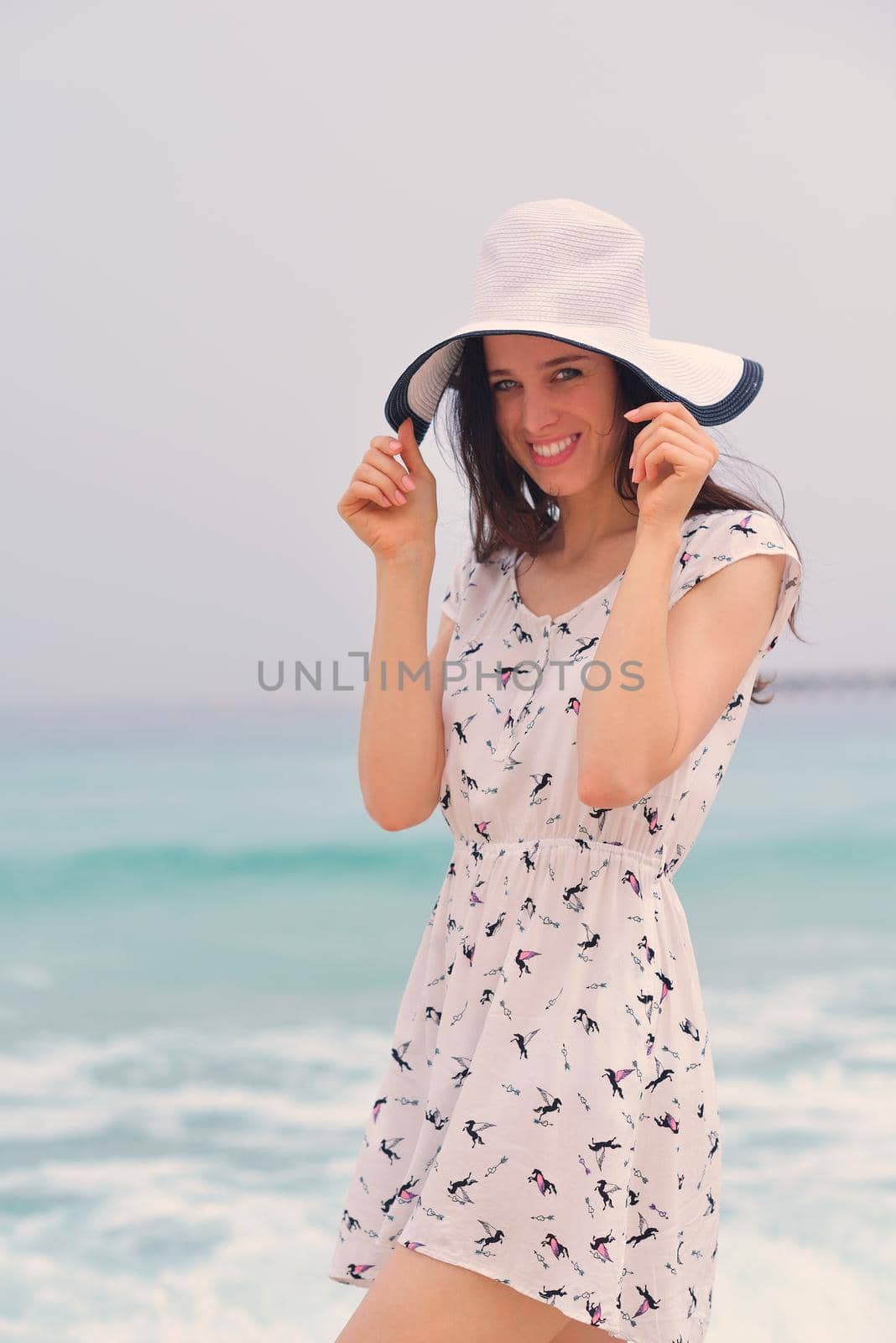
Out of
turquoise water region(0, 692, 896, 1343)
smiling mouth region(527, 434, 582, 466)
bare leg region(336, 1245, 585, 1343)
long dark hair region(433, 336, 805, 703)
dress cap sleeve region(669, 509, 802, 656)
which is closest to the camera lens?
bare leg region(336, 1245, 585, 1343)

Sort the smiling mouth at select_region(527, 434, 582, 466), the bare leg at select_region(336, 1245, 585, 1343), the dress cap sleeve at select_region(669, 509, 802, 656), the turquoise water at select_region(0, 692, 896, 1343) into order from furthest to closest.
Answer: the turquoise water at select_region(0, 692, 896, 1343) → the smiling mouth at select_region(527, 434, 582, 466) → the dress cap sleeve at select_region(669, 509, 802, 656) → the bare leg at select_region(336, 1245, 585, 1343)

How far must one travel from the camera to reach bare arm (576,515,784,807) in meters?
1.21

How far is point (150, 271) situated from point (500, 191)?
5.48 feet

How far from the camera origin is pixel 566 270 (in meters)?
1.37

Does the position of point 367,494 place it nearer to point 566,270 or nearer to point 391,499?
point 391,499

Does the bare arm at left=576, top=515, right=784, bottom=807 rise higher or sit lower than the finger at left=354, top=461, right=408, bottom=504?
lower

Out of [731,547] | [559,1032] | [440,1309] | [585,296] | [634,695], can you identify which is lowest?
[440,1309]

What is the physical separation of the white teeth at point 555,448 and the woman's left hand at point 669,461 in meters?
0.18

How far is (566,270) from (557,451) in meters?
0.18

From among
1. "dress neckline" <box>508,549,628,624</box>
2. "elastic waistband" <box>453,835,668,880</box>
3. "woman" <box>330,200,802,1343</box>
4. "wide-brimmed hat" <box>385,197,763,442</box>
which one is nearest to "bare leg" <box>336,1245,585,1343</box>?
"woman" <box>330,200,802,1343</box>

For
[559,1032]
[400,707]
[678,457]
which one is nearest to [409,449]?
[400,707]

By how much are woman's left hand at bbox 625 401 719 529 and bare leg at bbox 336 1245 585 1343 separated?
2.32ft

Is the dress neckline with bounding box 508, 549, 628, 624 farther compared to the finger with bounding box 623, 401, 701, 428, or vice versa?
the dress neckline with bounding box 508, 549, 628, 624

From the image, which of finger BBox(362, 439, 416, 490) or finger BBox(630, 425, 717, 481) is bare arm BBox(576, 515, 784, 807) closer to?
finger BBox(630, 425, 717, 481)
